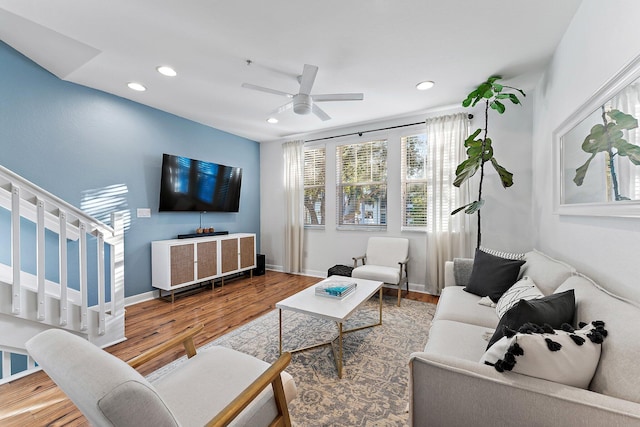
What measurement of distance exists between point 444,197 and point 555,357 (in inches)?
114

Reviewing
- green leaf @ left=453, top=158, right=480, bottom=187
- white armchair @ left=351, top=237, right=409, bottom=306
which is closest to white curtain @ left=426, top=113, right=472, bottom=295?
white armchair @ left=351, top=237, right=409, bottom=306

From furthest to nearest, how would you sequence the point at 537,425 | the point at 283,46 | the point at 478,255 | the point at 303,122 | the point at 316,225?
1. the point at 316,225
2. the point at 303,122
3. the point at 478,255
4. the point at 283,46
5. the point at 537,425

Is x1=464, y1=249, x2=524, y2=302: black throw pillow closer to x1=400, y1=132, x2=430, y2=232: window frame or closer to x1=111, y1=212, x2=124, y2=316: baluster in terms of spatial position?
x1=400, y1=132, x2=430, y2=232: window frame

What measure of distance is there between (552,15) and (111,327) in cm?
441

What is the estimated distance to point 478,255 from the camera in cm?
246

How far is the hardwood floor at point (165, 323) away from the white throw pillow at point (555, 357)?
7.43ft

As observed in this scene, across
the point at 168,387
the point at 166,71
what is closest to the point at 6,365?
the point at 168,387

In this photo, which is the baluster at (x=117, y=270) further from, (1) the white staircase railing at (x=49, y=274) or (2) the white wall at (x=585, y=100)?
(2) the white wall at (x=585, y=100)

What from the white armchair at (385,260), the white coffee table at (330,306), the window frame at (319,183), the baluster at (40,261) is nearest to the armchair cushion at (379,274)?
the white armchair at (385,260)

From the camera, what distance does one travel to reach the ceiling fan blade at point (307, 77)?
2148 mm

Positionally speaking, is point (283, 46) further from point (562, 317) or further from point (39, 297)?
point (39, 297)

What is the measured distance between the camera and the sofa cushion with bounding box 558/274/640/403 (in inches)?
32.9

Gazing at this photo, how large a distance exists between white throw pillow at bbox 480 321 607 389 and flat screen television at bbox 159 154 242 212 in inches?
156

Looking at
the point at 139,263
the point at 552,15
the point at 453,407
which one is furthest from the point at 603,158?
the point at 139,263
